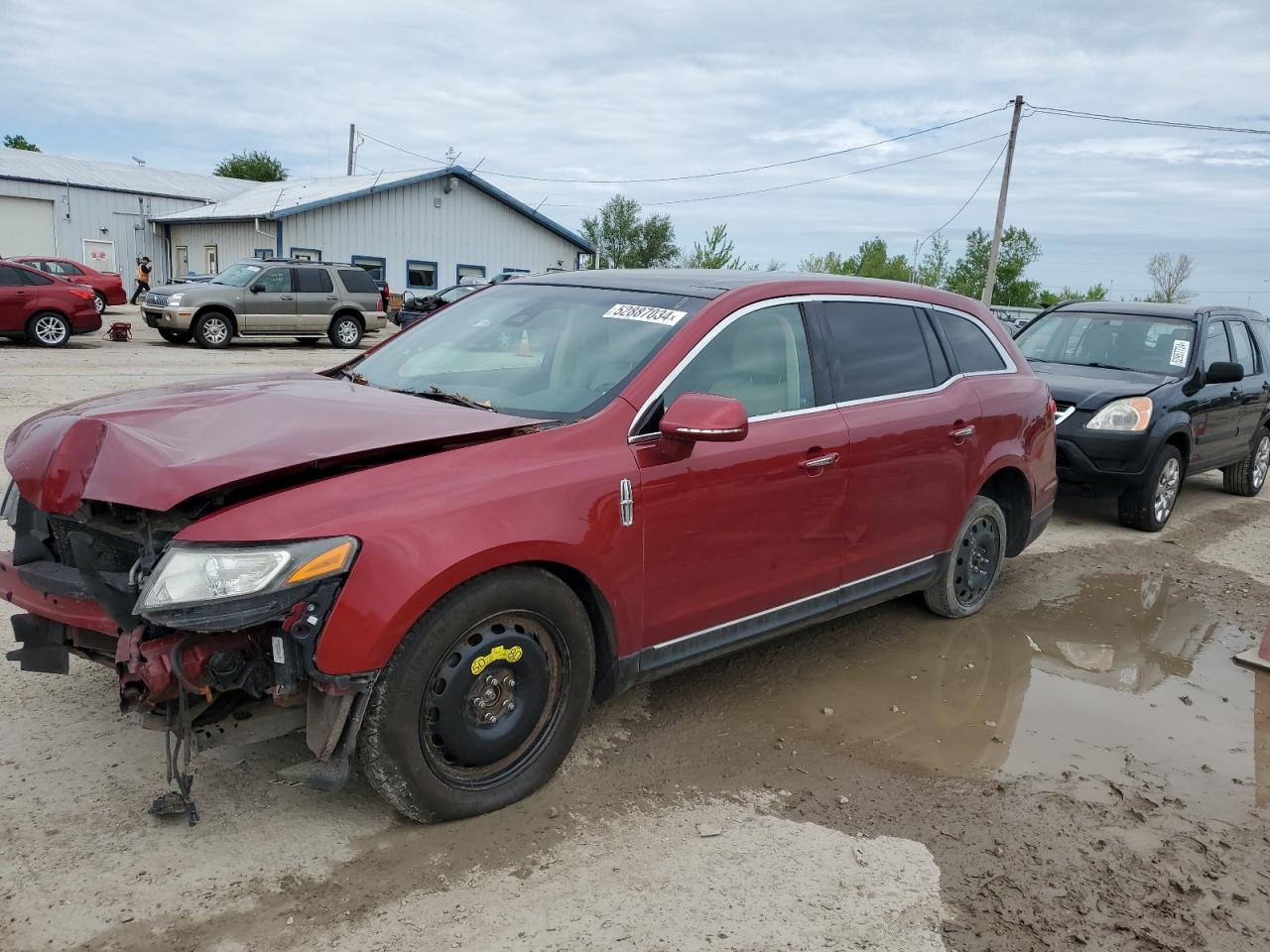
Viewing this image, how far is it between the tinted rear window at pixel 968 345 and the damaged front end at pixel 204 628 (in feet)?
11.7

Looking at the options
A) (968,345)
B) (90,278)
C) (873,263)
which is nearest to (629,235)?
(873,263)

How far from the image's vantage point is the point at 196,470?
282cm

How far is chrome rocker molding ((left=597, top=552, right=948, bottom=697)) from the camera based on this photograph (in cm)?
358

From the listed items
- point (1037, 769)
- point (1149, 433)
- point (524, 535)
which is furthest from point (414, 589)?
point (1149, 433)

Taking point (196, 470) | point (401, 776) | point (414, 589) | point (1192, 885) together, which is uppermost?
point (196, 470)

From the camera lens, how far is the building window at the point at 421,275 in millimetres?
34406

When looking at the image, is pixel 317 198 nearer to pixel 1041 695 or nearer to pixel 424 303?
pixel 424 303

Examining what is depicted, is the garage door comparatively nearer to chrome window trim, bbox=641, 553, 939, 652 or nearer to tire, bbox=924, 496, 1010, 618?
tire, bbox=924, 496, 1010, 618

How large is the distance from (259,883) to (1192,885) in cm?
286

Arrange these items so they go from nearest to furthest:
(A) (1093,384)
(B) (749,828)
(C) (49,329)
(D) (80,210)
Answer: (B) (749,828) → (A) (1093,384) → (C) (49,329) → (D) (80,210)

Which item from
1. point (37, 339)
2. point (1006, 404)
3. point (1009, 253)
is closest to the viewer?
point (1006, 404)

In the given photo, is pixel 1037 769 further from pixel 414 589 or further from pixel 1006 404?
pixel 414 589

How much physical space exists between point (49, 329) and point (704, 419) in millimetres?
18538

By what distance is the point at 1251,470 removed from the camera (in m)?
9.73
